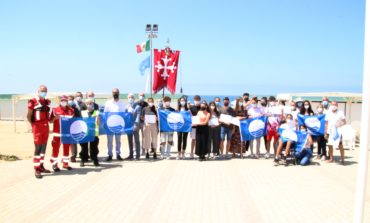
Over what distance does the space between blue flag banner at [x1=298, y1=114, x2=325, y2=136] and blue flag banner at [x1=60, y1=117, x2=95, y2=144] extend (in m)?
6.62

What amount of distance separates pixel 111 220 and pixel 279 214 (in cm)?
284

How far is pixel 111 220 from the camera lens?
5332 mm

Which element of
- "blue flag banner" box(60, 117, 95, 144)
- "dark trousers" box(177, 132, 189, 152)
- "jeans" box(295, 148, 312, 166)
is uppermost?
"blue flag banner" box(60, 117, 95, 144)

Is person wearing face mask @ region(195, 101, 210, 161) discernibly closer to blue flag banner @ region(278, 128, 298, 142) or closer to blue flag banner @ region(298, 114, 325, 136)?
blue flag banner @ region(278, 128, 298, 142)

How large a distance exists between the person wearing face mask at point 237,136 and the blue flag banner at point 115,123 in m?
3.40

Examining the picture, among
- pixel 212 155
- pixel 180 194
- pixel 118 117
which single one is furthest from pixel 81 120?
pixel 212 155

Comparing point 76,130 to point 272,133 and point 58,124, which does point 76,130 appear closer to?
point 58,124

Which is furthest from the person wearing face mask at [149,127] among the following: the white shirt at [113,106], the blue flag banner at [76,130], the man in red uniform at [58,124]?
the man in red uniform at [58,124]

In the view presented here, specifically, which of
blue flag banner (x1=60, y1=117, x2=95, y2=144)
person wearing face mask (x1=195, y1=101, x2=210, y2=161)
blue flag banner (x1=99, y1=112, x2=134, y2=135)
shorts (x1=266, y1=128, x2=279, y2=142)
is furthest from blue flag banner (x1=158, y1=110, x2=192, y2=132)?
shorts (x1=266, y1=128, x2=279, y2=142)

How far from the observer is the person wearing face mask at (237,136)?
11.0 meters

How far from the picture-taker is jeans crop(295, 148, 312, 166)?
390 inches

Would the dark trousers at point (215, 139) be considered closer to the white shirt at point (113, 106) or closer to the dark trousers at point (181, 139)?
the dark trousers at point (181, 139)

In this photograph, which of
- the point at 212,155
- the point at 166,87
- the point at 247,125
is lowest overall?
the point at 212,155

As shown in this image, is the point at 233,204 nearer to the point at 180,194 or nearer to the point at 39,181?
the point at 180,194
